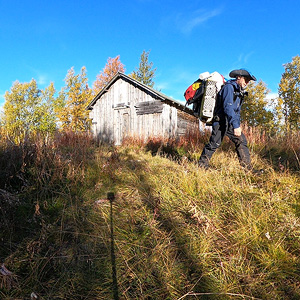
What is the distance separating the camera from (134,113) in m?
12.4

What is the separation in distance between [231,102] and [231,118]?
30cm

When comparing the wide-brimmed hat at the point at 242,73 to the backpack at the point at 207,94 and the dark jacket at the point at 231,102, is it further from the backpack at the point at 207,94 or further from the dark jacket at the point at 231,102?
the backpack at the point at 207,94

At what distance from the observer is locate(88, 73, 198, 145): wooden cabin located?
1134cm

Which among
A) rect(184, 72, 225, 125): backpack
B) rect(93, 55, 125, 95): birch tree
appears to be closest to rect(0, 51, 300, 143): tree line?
rect(93, 55, 125, 95): birch tree

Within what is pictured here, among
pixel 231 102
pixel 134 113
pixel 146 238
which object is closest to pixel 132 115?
pixel 134 113

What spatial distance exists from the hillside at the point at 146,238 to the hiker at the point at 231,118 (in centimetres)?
73

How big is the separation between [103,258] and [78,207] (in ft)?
2.98

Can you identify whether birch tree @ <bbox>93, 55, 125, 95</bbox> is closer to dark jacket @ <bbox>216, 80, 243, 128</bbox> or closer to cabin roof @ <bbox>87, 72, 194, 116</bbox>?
cabin roof @ <bbox>87, 72, 194, 116</bbox>

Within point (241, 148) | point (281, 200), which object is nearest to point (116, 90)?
point (241, 148)

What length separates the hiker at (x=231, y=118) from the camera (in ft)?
10.4

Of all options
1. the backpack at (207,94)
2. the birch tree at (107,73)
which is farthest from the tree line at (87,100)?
the backpack at (207,94)

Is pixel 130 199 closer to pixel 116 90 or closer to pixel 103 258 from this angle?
pixel 103 258

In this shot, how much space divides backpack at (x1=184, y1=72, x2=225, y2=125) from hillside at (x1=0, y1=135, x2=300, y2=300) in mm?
1503

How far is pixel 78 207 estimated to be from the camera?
2166 mm
